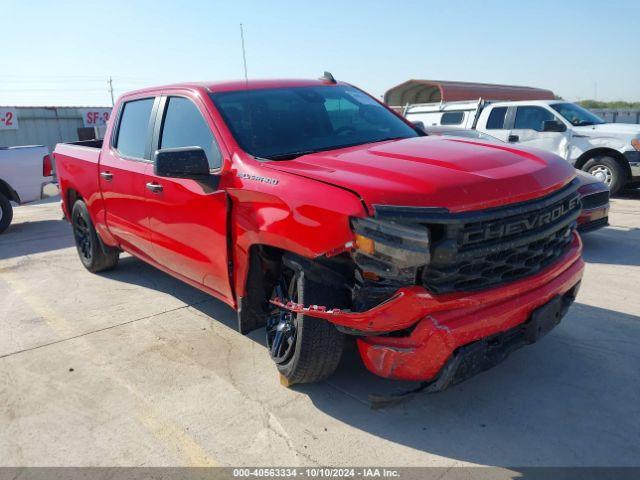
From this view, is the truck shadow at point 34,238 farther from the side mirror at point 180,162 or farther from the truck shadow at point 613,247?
the truck shadow at point 613,247

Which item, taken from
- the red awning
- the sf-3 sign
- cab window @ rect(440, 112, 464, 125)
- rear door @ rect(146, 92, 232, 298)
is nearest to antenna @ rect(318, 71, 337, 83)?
rear door @ rect(146, 92, 232, 298)

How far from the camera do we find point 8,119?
19.5m

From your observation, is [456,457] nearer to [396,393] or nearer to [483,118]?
[396,393]

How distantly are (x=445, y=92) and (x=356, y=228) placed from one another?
19.1 m

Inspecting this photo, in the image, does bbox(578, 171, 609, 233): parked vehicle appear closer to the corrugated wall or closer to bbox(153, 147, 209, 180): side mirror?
bbox(153, 147, 209, 180): side mirror

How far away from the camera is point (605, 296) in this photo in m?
4.94

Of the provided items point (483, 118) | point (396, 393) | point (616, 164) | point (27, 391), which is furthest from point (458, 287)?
point (483, 118)

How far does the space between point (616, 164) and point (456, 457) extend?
899 cm

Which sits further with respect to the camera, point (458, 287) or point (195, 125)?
point (195, 125)

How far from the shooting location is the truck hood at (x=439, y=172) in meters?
2.64

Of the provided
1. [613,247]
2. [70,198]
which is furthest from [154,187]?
[613,247]

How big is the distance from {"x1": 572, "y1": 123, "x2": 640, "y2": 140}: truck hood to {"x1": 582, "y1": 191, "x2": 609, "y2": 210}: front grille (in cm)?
423

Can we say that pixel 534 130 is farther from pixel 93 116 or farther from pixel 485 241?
pixel 93 116

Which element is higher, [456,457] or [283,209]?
[283,209]
